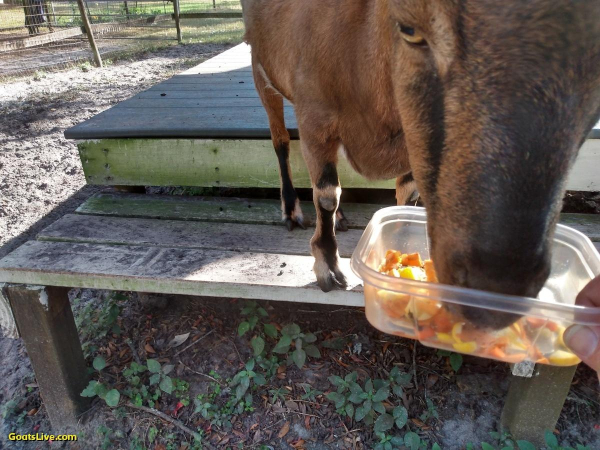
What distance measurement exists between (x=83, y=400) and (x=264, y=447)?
40.7 inches

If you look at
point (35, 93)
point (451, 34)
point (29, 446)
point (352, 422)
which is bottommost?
point (29, 446)

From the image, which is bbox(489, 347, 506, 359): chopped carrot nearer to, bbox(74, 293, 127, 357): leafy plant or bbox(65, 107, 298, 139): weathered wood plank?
bbox(65, 107, 298, 139): weathered wood plank

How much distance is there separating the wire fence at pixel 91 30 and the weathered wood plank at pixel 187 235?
21.8 ft

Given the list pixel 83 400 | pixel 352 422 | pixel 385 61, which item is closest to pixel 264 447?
pixel 352 422

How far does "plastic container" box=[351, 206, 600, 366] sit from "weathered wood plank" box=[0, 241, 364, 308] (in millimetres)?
496

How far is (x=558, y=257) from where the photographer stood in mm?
1811

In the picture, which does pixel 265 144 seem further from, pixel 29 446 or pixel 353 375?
pixel 29 446

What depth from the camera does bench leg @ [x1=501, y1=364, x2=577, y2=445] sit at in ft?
7.07

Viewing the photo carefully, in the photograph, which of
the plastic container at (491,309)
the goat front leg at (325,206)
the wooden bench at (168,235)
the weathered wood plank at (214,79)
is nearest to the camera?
the plastic container at (491,309)

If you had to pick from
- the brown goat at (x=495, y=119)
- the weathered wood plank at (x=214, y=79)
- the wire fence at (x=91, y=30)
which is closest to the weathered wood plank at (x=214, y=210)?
the brown goat at (x=495, y=119)

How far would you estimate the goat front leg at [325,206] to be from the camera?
2.08 m

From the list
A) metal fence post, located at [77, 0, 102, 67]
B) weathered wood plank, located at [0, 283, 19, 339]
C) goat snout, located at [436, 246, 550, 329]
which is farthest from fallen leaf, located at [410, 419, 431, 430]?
metal fence post, located at [77, 0, 102, 67]

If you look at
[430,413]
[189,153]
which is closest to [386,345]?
[430,413]

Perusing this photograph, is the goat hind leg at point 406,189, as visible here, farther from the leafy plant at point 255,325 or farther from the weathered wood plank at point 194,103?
the weathered wood plank at point 194,103
